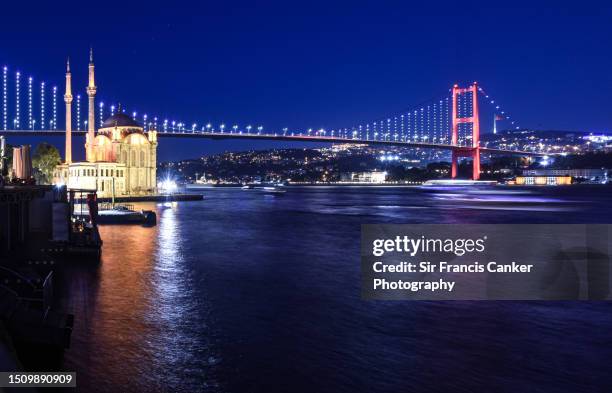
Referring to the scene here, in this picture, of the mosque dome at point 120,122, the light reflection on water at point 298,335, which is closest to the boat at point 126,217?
the light reflection on water at point 298,335

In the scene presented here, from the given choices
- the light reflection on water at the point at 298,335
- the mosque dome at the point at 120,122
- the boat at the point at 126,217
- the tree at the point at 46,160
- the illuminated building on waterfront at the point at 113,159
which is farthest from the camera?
the mosque dome at the point at 120,122

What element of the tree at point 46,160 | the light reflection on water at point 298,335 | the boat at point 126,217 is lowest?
the light reflection on water at point 298,335

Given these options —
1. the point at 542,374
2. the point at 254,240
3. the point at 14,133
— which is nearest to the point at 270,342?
the point at 542,374

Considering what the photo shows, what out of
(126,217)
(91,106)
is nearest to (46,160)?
(91,106)

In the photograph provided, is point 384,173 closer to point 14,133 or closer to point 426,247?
point 14,133

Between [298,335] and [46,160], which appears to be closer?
[298,335]

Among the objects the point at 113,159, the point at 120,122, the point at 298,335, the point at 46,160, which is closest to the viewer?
the point at 298,335

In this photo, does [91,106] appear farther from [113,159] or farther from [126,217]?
[126,217]

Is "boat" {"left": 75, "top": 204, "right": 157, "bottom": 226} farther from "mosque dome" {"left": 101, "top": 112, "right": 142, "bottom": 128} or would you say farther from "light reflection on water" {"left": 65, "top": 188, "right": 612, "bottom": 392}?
"mosque dome" {"left": 101, "top": 112, "right": 142, "bottom": 128}

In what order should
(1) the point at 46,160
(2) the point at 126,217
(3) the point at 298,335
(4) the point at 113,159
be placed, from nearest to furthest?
(3) the point at 298,335 < (2) the point at 126,217 < (1) the point at 46,160 < (4) the point at 113,159

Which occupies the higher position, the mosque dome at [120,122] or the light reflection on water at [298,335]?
the mosque dome at [120,122]

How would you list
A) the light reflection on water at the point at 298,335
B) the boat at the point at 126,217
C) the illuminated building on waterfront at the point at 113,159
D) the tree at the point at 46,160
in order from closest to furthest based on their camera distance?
the light reflection on water at the point at 298,335, the boat at the point at 126,217, the tree at the point at 46,160, the illuminated building on waterfront at the point at 113,159

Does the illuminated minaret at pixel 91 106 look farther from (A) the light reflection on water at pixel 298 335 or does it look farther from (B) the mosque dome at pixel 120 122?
(A) the light reflection on water at pixel 298 335

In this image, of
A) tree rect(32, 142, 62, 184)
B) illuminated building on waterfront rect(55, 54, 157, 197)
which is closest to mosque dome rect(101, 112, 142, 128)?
illuminated building on waterfront rect(55, 54, 157, 197)
